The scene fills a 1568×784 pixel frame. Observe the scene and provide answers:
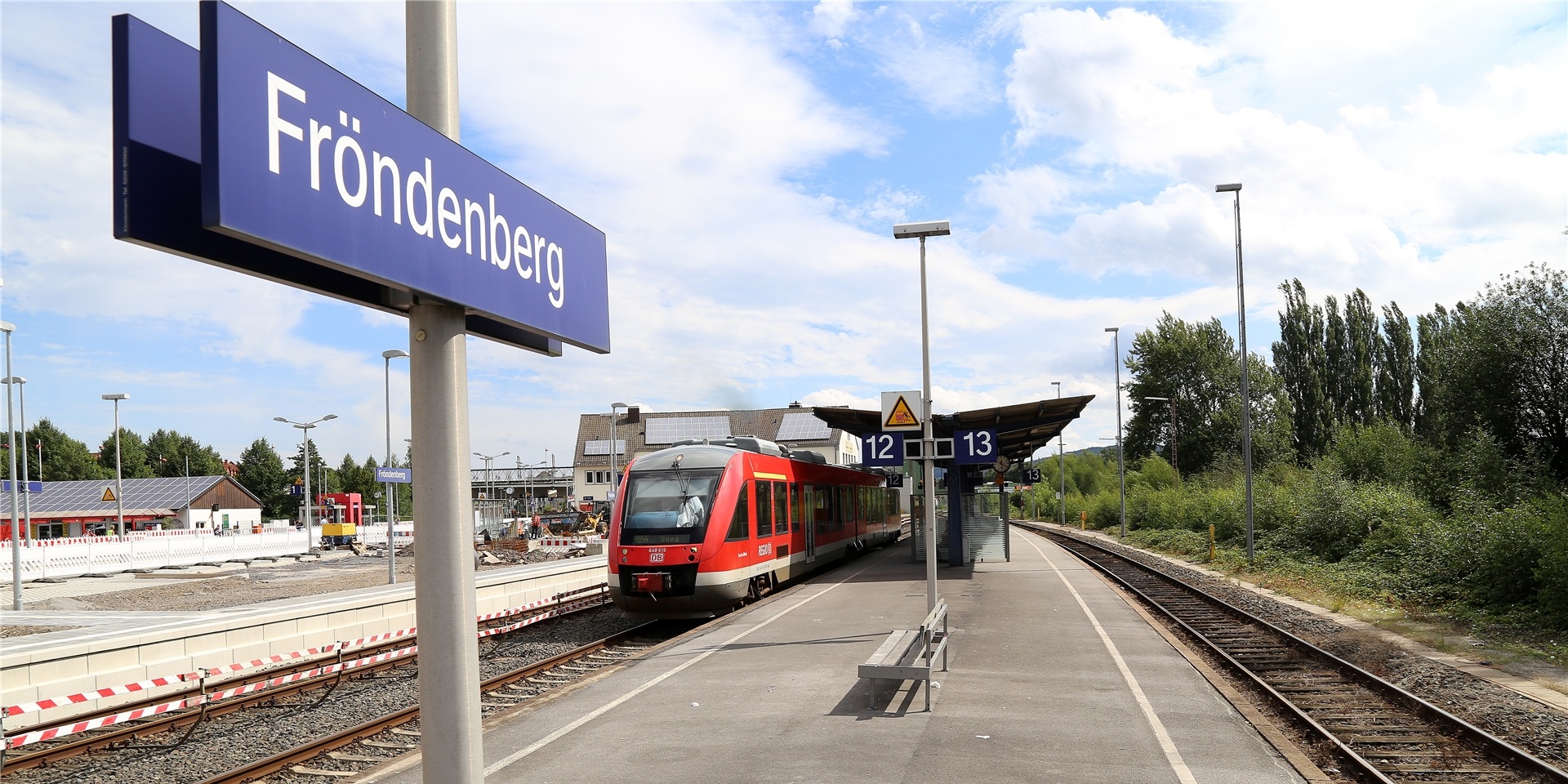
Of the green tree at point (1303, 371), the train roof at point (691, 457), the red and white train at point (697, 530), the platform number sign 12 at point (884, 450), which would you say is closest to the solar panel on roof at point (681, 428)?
the green tree at point (1303, 371)

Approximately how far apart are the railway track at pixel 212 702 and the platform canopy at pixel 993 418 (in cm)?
1115

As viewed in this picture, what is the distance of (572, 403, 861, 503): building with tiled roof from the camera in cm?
8812

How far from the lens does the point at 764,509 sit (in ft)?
63.6

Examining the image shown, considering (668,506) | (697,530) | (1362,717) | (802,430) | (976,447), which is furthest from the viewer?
(802,430)

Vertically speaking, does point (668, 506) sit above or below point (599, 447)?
below

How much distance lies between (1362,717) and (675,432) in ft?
267

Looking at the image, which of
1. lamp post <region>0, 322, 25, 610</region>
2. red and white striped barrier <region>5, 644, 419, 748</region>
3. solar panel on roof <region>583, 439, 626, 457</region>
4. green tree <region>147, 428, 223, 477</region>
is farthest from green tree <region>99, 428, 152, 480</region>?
red and white striped barrier <region>5, 644, 419, 748</region>

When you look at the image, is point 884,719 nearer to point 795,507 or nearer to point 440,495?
point 440,495

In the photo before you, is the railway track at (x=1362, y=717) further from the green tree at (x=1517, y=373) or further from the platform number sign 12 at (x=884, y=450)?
the green tree at (x=1517, y=373)

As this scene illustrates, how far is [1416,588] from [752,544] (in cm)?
1347

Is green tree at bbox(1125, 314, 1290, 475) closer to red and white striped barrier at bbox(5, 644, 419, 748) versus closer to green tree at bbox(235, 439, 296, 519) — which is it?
red and white striped barrier at bbox(5, 644, 419, 748)

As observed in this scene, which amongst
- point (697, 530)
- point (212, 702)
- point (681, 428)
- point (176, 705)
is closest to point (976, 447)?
point (697, 530)

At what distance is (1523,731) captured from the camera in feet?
31.3

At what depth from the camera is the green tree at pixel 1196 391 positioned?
6669cm
